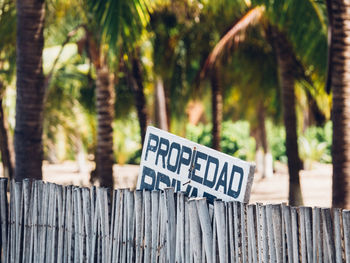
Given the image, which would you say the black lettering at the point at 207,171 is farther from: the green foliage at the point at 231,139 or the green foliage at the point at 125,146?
the green foliage at the point at 125,146

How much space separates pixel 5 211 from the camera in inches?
240

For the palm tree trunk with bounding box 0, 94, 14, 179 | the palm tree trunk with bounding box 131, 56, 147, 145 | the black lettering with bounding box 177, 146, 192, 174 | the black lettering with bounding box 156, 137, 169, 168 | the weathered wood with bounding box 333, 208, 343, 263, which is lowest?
the weathered wood with bounding box 333, 208, 343, 263

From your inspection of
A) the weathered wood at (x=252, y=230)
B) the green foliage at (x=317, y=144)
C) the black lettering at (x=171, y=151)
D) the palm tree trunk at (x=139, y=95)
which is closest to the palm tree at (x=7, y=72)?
the palm tree trunk at (x=139, y=95)

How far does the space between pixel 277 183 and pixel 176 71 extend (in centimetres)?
489

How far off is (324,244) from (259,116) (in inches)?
744

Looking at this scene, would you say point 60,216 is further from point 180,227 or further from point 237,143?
point 237,143

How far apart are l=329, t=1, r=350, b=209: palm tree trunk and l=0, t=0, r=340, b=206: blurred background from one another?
121 cm

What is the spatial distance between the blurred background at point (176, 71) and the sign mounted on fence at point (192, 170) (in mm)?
3025

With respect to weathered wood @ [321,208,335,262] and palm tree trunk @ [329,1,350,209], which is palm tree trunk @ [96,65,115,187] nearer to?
palm tree trunk @ [329,1,350,209]

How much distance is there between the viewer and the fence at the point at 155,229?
4000 millimetres

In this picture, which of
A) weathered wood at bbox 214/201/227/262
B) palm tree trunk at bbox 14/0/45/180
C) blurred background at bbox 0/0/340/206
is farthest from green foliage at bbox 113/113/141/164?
weathered wood at bbox 214/201/227/262

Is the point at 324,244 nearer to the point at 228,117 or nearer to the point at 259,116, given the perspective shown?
the point at 259,116

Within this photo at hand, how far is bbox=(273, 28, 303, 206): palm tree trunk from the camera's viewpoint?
40.3ft

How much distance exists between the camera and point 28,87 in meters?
7.64
